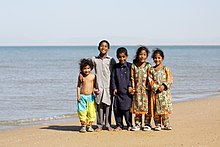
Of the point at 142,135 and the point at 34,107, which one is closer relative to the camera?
the point at 142,135

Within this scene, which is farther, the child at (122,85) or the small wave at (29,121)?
the small wave at (29,121)

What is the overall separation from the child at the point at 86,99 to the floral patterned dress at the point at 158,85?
108 cm

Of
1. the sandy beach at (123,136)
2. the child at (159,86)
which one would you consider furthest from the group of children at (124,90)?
the sandy beach at (123,136)

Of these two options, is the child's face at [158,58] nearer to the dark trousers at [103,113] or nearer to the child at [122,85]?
the child at [122,85]

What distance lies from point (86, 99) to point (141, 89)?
1.00 meters

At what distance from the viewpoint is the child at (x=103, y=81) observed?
27.1ft

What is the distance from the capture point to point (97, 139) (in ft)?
25.2

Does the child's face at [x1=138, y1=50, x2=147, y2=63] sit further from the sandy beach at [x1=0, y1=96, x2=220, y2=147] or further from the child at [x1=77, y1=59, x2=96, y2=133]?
the sandy beach at [x1=0, y1=96, x2=220, y2=147]

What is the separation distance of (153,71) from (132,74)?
38 cm

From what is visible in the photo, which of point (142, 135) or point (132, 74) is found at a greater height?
point (132, 74)

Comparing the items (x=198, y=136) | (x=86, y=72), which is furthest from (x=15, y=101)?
(x=198, y=136)

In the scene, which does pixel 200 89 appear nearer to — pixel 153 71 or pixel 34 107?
pixel 34 107

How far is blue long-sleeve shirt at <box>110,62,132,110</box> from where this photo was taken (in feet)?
27.0

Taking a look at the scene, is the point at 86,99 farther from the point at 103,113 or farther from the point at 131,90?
the point at 131,90
